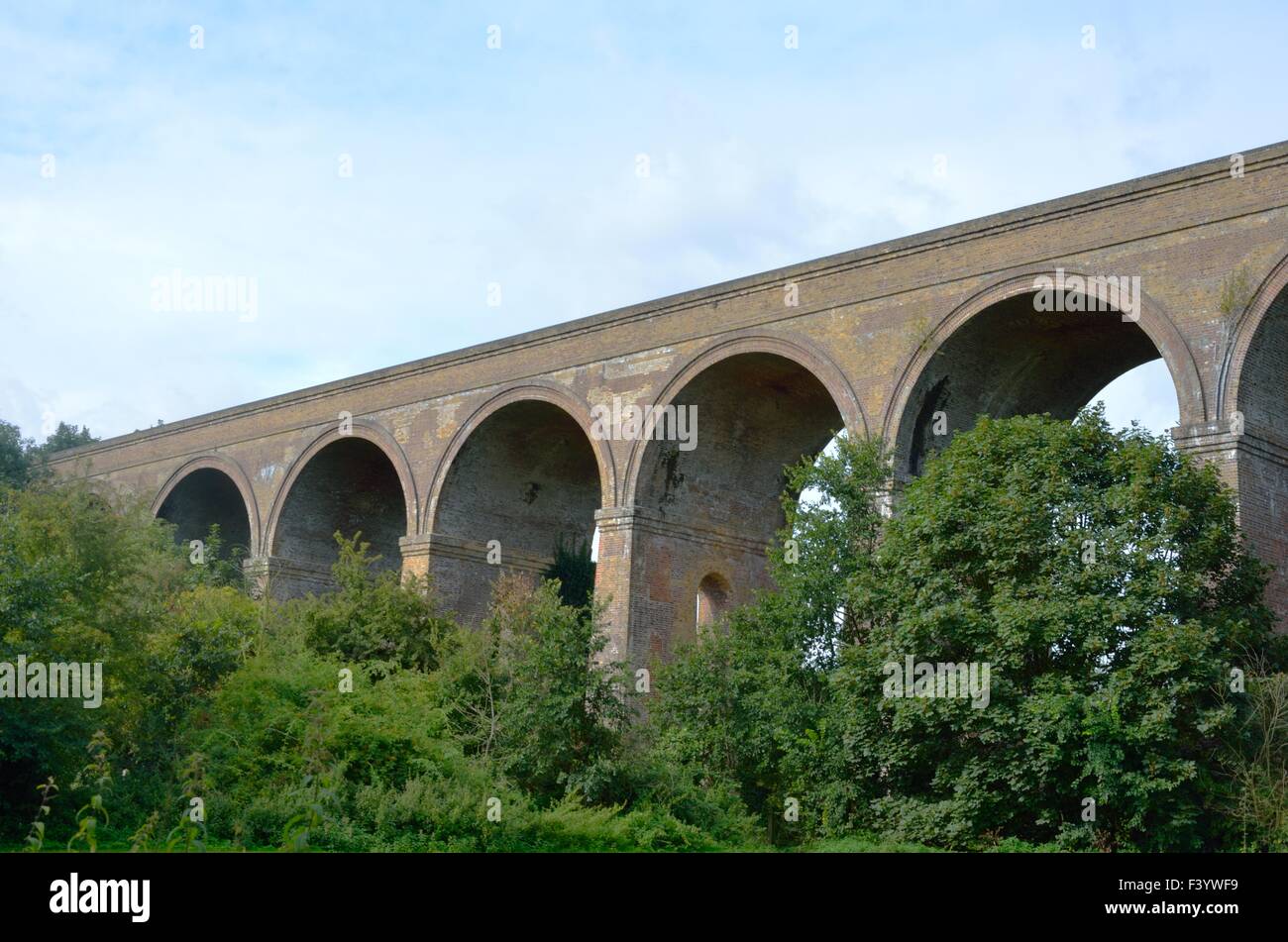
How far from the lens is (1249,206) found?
17.5 meters

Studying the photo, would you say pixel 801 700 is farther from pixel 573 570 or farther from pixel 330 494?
pixel 330 494

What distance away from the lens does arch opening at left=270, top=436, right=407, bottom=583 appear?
100 feet

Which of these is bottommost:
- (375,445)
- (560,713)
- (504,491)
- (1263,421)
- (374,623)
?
(560,713)

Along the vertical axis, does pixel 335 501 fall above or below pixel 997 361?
below

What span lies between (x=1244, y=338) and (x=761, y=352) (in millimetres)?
7708

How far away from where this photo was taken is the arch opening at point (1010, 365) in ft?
66.7

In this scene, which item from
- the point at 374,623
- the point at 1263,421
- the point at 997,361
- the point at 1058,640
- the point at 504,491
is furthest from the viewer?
the point at 504,491

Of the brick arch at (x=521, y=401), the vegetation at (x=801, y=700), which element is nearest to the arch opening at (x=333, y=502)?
the brick arch at (x=521, y=401)

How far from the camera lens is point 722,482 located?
25.1 m

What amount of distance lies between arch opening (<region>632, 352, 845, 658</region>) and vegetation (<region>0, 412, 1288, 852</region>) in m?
4.61

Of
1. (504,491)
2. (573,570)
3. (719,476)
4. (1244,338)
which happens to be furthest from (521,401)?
(1244,338)

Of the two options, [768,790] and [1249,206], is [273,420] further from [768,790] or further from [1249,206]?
[1249,206]

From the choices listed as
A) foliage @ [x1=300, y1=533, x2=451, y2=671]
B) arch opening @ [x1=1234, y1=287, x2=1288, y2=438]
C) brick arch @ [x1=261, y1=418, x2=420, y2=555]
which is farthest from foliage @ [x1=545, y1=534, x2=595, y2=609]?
arch opening @ [x1=1234, y1=287, x2=1288, y2=438]

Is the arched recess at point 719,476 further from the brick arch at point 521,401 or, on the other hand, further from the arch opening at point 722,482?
the brick arch at point 521,401
